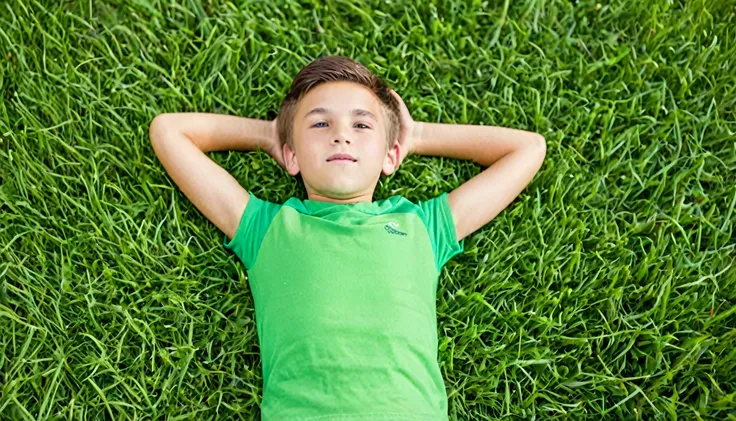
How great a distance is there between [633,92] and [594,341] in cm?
128

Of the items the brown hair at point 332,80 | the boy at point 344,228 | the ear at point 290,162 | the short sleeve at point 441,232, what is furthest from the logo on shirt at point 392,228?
the ear at point 290,162

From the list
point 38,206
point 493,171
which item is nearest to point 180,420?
point 38,206

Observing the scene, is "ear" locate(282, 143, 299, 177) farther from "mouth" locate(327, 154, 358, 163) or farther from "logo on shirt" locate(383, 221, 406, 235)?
"logo on shirt" locate(383, 221, 406, 235)

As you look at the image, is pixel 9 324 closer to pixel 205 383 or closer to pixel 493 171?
pixel 205 383

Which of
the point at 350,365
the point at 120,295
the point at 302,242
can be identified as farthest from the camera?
the point at 120,295

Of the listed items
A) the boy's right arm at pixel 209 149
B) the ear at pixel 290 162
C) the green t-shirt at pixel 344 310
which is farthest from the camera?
the ear at pixel 290 162

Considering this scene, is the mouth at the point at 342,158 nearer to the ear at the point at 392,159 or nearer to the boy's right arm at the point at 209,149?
the ear at the point at 392,159

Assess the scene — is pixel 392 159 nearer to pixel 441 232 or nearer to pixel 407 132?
pixel 407 132

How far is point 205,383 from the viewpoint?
8.95 ft

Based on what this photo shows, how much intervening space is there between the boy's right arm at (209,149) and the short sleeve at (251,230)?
0.11 feet

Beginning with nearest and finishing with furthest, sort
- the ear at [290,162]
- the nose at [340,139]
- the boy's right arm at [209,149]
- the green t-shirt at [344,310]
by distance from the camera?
the green t-shirt at [344,310] → the nose at [340,139] → the boy's right arm at [209,149] → the ear at [290,162]

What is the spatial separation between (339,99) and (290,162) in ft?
1.29

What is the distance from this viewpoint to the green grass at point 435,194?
2.75 m

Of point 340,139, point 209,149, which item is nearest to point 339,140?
point 340,139
